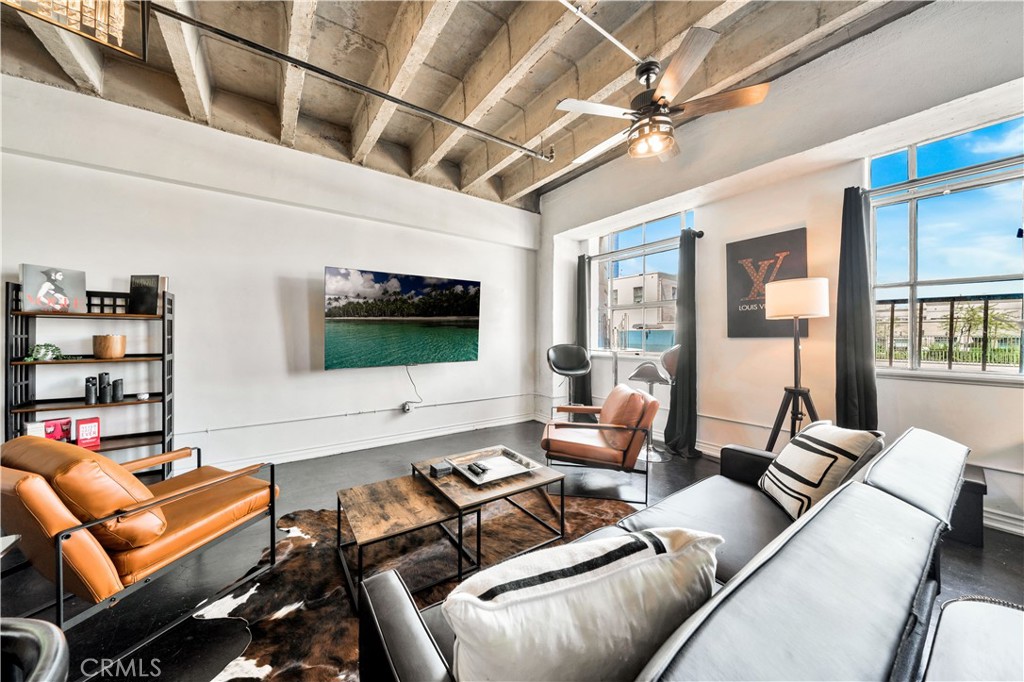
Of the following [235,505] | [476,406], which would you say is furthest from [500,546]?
[476,406]

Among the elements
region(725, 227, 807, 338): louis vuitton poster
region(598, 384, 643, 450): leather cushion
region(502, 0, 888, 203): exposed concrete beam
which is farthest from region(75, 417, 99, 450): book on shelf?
region(725, 227, 807, 338): louis vuitton poster

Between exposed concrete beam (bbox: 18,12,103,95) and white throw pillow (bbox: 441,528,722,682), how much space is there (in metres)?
3.81

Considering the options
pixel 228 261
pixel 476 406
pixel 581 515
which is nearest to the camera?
pixel 581 515

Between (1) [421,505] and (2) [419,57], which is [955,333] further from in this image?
(2) [419,57]

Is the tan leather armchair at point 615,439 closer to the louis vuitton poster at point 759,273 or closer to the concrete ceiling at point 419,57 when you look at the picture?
the louis vuitton poster at point 759,273

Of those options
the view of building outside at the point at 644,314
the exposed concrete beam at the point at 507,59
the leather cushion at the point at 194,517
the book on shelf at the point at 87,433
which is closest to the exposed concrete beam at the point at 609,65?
the exposed concrete beam at the point at 507,59

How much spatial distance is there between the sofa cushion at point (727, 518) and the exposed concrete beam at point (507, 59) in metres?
2.72

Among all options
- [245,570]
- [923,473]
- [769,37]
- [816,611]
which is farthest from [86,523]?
[769,37]

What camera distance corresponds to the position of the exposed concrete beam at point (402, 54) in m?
2.17

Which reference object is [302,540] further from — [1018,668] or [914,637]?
[1018,668]

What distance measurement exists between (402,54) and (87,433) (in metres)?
3.53

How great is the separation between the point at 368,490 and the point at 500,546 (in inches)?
33.4

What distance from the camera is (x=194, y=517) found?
168cm

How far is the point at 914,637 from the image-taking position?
71cm
